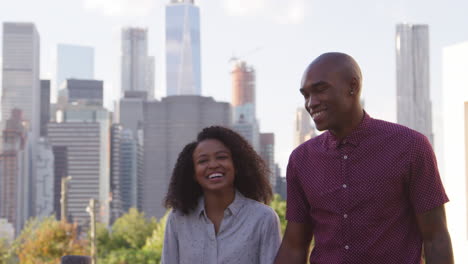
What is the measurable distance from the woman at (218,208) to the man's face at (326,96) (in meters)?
0.80

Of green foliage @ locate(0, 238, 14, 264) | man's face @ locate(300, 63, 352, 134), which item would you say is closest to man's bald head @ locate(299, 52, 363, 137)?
man's face @ locate(300, 63, 352, 134)

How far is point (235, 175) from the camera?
3814 mm

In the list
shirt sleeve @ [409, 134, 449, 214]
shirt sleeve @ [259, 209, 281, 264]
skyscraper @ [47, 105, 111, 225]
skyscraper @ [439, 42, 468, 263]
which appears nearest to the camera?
shirt sleeve @ [409, 134, 449, 214]

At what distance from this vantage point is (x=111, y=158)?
552 feet

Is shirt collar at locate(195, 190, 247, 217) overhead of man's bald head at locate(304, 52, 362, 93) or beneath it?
beneath

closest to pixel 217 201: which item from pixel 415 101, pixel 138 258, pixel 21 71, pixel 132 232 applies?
pixel 138 258

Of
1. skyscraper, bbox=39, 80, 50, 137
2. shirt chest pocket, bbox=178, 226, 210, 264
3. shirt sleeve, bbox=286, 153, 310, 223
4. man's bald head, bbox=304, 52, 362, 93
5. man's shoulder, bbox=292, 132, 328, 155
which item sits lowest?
shirt chest pocket, bbox=178, 226, 210, 264

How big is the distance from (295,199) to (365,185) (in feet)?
1.00

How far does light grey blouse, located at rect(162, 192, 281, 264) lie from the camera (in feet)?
11.9

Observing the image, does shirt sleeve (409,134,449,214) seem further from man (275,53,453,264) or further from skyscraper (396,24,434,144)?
skyscraper (396,24,434,144)

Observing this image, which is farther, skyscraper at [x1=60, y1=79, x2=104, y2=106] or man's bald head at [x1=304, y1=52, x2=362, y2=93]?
skyscraper at [x1=60, y1=79, x2=104, y2=106]

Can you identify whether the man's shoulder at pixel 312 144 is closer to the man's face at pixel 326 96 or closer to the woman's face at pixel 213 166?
the man's face at pixel 326 96

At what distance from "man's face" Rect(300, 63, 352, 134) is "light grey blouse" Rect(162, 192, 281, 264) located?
2.78ft

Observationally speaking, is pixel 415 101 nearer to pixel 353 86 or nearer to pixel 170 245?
pixel 170 245
